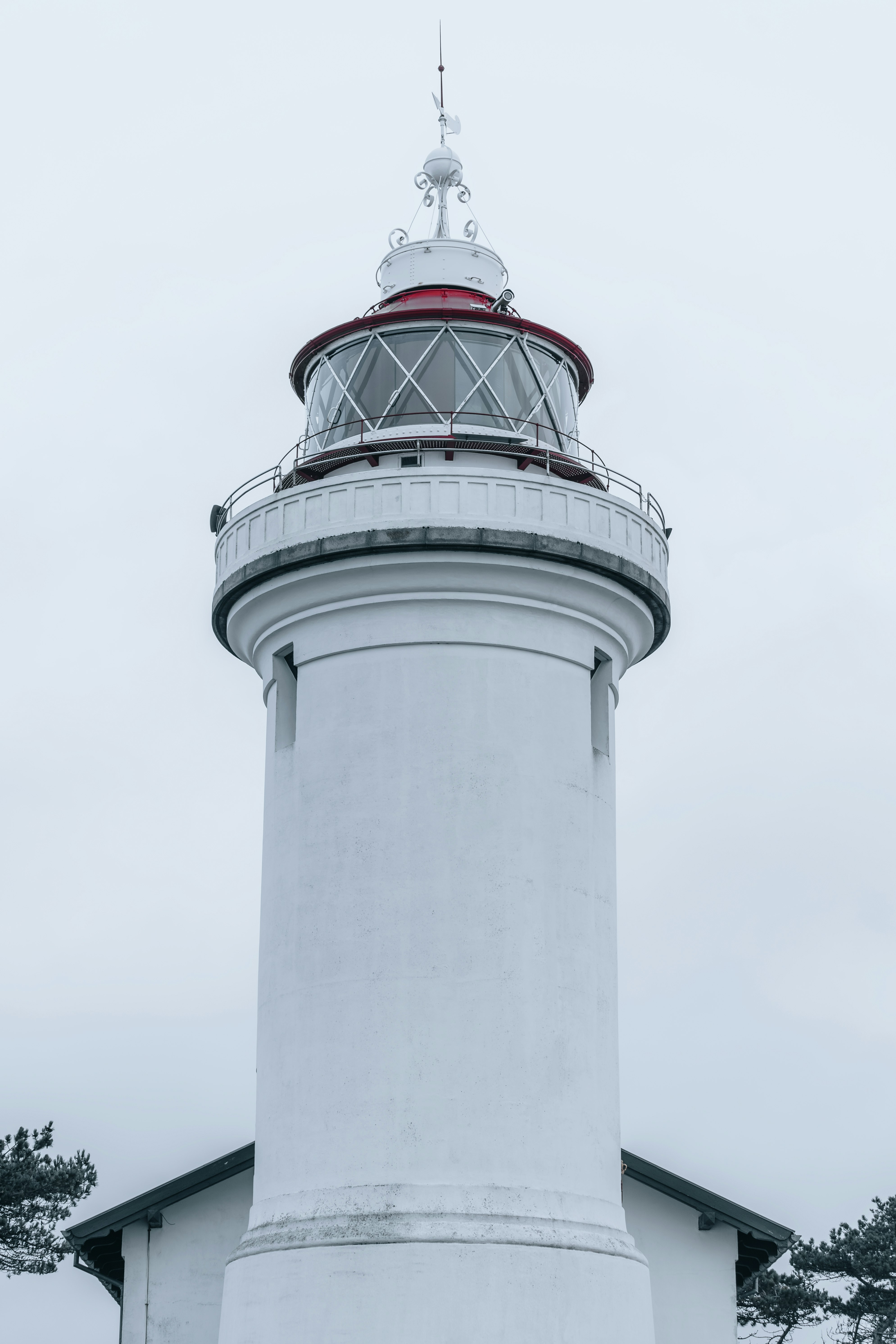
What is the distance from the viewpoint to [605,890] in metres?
19.6

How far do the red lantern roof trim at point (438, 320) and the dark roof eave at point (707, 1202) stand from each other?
8926 millimetres

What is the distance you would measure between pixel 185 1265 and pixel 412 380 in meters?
10.3

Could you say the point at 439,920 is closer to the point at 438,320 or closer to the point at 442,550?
the point at 442,550

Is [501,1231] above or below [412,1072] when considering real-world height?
below

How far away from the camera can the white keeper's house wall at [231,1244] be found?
20812mm

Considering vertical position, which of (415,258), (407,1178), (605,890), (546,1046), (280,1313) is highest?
(415,258)

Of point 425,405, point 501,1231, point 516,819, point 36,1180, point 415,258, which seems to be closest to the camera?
point 501,1231

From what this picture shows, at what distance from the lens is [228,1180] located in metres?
21.3

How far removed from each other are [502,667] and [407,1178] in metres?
5.14

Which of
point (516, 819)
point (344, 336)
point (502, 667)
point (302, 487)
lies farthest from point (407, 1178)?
point (344, 336)

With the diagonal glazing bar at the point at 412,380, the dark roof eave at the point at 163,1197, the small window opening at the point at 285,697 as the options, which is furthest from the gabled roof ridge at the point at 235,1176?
the diagonal glazing bar at the point at 412,380

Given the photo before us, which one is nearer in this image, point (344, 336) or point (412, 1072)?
point (412, 1072)

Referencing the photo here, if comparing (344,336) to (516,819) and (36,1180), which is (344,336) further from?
(36,1180)

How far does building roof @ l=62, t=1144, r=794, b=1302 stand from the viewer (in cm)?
2084
